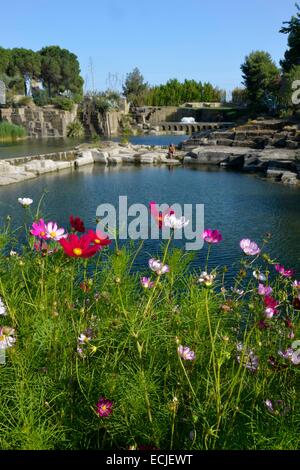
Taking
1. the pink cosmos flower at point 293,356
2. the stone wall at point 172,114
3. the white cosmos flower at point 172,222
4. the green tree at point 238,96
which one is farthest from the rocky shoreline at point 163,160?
the green tree at point 238,96

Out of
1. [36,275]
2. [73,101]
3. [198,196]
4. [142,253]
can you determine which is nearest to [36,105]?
[73,101]

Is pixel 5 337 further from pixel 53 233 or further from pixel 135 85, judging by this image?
pixel 135 85

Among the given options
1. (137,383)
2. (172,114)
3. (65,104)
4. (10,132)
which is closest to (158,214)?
(137,383)

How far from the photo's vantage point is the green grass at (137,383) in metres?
1.90

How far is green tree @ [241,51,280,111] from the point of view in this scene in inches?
1600

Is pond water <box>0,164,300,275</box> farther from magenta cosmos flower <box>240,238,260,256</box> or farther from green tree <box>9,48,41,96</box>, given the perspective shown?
green tree <box>9,48,41,96</box>

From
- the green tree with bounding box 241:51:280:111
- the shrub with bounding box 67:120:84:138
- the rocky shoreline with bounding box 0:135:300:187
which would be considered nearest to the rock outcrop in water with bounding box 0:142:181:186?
the rocky shoreline with bounding box 0:135:300:187

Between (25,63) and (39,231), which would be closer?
(39,231)

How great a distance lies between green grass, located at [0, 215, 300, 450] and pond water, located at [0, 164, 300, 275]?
5535mm

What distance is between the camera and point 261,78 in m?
43.0

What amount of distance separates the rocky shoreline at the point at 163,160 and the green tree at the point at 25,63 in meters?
29.6

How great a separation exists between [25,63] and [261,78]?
27296mm

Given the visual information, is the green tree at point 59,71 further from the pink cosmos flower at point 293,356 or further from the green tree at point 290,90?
the pink cosmos flower at point 293,356
